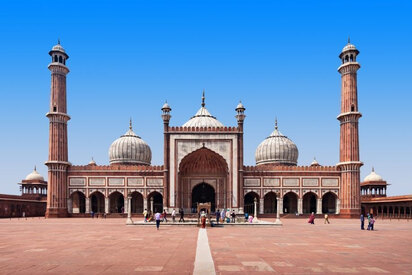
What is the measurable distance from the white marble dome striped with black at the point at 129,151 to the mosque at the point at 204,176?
7362 millimetres

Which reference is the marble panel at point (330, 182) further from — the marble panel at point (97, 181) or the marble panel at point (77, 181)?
the marble panel at point (77, 181)

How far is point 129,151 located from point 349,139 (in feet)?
94.2

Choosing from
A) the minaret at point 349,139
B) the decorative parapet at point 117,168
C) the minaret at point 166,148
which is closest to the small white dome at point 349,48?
the minaret at point 349,139

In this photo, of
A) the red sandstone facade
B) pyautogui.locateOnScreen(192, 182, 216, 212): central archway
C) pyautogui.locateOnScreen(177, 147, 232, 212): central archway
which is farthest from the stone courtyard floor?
pyautogui.locateOnScreen(192, 182, 216, 212): central archway

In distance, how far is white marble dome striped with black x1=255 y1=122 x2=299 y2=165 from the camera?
55.9 meters

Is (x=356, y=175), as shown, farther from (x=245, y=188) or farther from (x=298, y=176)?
(x=245, y=188)

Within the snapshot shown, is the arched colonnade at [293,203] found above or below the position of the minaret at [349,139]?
below

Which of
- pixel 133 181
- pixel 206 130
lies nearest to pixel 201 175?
pixel 206 130

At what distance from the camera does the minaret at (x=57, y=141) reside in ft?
150

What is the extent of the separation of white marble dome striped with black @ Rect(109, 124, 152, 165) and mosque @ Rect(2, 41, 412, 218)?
7362 millimetres

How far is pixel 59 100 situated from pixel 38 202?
777 inches

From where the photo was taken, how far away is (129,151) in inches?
2210

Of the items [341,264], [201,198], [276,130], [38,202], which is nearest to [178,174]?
[201,198]

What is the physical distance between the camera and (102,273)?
9500 mm
